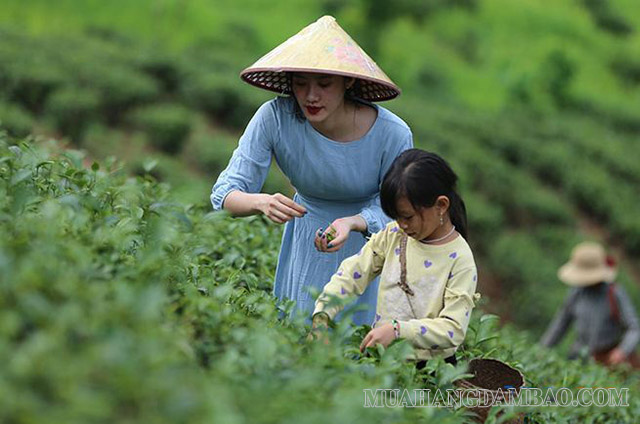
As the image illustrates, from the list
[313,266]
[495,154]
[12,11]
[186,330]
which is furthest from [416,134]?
[186,330]

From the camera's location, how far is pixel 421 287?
2721 millimetres

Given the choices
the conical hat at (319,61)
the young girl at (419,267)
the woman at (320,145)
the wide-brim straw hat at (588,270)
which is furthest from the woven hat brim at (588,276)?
the young girl at (419,267)

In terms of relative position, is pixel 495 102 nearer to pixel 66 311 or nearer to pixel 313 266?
pixel 313 266

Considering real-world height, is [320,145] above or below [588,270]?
above

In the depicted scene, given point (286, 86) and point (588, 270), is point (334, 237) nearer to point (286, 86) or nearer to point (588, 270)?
point (286, 86)

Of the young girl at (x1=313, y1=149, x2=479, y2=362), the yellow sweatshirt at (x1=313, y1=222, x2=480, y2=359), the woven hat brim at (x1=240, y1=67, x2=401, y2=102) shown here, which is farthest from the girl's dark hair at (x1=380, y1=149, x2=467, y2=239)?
the woven hat brim at (x1=240, y1=67, x2=401, y2=102)

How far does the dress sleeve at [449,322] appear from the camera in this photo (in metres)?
2.60

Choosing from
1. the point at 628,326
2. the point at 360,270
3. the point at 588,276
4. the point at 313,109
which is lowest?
the point at 628,326

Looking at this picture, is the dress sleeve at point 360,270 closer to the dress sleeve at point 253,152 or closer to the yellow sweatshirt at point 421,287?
the yellow sweatshirt at point 421,287

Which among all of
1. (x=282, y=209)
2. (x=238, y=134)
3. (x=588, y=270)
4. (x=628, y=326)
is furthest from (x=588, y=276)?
(x=238, y=134)

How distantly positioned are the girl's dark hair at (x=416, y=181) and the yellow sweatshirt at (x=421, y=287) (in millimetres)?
149

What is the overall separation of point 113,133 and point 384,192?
322 inches

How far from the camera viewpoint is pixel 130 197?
9.59 ft

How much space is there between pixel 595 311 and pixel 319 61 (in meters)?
4.23
